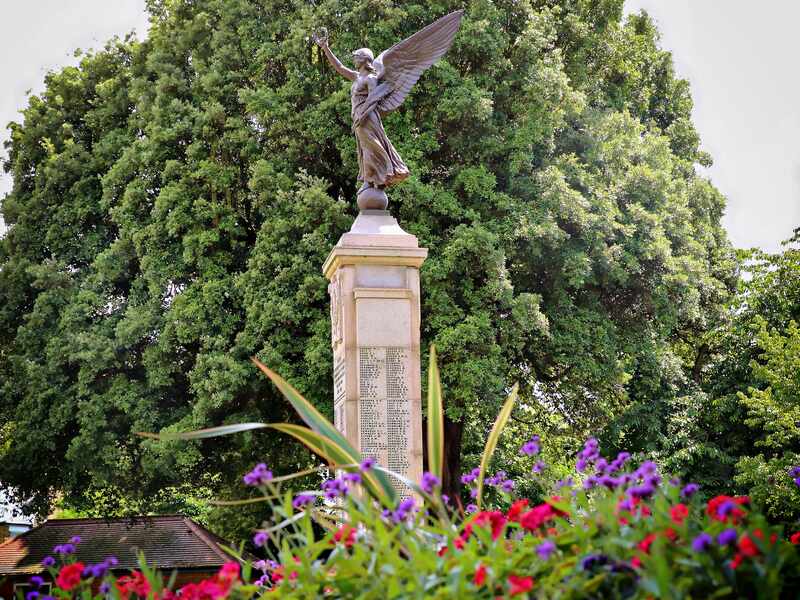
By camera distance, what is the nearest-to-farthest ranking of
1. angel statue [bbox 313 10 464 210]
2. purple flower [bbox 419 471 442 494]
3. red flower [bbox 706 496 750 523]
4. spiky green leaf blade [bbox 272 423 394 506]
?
red flower [bbox 706 496 750 523]
purple flower [bbox 419 471 442 494]
spiky green leaf blade [bbox 272 423 394 506]
angel statue [bbox 313 10 464 210]

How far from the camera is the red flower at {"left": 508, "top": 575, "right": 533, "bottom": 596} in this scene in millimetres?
3295

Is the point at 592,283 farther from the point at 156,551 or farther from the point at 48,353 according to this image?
the point at 156,551

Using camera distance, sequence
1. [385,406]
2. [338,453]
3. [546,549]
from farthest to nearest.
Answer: [385,406] < [338,453] < [546,549]

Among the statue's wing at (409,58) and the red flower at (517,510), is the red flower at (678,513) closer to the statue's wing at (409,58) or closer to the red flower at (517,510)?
the red flower at (517,510)

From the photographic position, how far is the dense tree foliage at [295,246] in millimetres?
17891

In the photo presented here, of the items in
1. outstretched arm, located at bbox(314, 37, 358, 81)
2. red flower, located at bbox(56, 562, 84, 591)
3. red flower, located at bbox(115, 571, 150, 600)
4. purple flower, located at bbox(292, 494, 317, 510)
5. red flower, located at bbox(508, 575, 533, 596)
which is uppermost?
outstretched arm, located at bbox(314, 37, 358, 81)

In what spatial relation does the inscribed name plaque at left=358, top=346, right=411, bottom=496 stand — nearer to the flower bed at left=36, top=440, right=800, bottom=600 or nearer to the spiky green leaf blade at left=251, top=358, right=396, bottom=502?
the spiky green leaf blade at left=251, top=358, right=396, bottom=502

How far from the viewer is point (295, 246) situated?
1817 centimetres

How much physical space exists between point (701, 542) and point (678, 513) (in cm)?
37

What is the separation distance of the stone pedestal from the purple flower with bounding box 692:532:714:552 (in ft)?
Result: 25.7

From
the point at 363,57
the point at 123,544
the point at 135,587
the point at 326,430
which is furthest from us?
the point at 123,544

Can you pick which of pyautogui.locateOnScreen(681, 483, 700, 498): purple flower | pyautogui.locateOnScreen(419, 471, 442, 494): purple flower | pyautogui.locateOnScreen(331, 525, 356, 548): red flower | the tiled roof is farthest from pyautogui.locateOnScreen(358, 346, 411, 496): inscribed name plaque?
the tiled roof

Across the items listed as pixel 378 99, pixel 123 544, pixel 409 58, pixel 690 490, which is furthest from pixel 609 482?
pixel 123 544

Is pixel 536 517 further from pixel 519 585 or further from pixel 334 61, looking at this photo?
pixel 334 61
